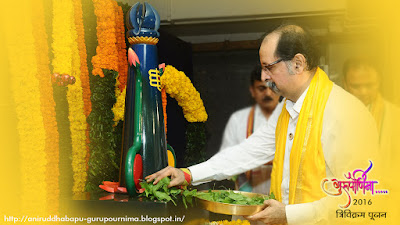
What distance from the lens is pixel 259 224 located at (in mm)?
1941

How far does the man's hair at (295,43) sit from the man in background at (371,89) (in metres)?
0.79

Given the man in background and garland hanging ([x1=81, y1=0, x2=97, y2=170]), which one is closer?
garland hanging ([x1=81, y1=0, x2=97, y2=170])

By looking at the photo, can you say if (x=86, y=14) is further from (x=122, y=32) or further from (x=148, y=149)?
(x=148, y=149)

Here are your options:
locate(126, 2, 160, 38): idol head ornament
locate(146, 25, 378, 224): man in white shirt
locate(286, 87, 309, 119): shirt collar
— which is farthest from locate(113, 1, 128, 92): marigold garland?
locate(286, 87, 309, 119): shirt collar

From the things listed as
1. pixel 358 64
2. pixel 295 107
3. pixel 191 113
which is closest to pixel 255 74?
pixel 358 64

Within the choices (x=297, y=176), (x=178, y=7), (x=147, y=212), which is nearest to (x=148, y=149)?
(x=147, y=212)

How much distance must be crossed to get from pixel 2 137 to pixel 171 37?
114cm

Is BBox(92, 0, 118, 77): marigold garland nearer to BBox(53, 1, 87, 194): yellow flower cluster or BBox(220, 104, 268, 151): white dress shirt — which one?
BBox(53, 1, 87, 194): yellow flower cluster

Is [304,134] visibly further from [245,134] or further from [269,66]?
[245,134]

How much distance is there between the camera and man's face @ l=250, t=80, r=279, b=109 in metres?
3.25

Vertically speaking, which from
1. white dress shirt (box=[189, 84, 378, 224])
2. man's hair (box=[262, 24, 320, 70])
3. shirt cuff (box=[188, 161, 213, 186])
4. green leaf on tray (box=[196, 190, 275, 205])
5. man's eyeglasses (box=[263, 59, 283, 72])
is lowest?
green leaf on tray (box=[196, 190, 275, 205])

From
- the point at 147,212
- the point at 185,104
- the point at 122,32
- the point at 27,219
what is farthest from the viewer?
the point at 185,104

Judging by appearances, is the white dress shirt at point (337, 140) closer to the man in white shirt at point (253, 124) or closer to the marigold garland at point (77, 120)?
the marigold garland at point (77, 120)

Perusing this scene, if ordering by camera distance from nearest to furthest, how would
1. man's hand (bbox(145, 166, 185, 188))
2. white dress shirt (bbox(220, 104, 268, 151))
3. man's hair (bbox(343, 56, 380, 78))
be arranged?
1. man's hand (bbox(145, 166, 185, 188))
2. man's hair (bbox(343, 56, 380, 78))
3. white dress shirt (bbox(220, 104, 268, 151))
